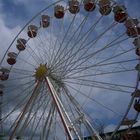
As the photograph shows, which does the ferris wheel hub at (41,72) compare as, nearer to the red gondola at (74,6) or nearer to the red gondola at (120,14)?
the red gondola at (74,6)

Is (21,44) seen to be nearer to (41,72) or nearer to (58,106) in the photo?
(41,72)

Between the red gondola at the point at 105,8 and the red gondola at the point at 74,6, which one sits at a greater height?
the red gondola at the point at 74,6

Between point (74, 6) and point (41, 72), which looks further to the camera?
point (74, 6)

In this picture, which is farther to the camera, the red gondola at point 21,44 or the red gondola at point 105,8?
the red gondola at point 21,44

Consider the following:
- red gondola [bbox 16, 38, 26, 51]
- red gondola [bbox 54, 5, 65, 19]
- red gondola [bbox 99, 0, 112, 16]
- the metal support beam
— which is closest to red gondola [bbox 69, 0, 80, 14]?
red gondola [bbox 54, 5, 65, 19]

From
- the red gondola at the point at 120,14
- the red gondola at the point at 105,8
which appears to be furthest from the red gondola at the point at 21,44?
the red gondola at the point at 120,14

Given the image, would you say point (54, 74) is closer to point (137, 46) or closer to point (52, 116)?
point (52, 116)

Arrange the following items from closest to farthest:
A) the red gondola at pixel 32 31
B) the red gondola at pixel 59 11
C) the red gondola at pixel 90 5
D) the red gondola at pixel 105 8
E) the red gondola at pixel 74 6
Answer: the red gondola at pixel 105 8, the red gondola at pixel 90 5, the red gondola at pixel 74 6, the red gondola at pixel 59 11, the red gondola at pixel 32 31

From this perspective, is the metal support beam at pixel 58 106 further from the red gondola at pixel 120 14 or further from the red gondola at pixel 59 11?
the red gondola at pixel 120 14

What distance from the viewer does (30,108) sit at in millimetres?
24625

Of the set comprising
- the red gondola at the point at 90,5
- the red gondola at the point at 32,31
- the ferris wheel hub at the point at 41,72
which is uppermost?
the red gondola at the point at 90,5

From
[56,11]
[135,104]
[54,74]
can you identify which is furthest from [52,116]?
[56,11]

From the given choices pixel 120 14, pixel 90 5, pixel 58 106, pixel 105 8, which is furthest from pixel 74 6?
pixel 58 106

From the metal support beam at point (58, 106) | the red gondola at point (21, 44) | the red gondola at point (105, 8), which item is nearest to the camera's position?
the metal support beam at point (58, 106)
